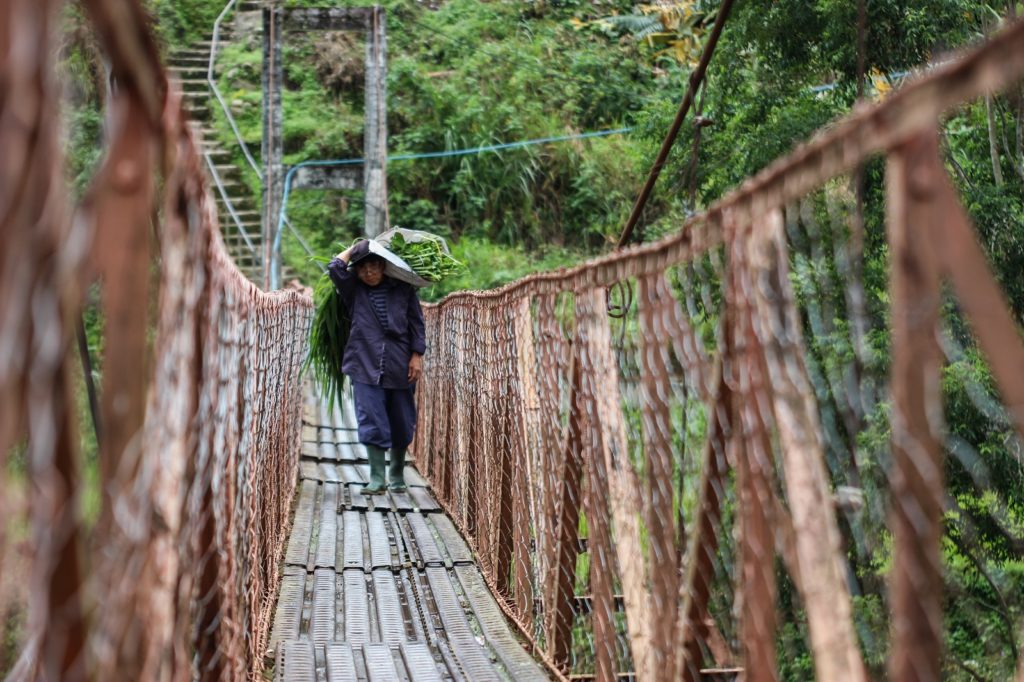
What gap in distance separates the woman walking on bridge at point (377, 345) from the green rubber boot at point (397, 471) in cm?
17

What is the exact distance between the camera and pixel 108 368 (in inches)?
48.8

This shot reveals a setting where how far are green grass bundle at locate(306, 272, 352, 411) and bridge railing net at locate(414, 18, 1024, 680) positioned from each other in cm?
170

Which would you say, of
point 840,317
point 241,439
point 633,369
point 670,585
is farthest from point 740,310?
point 840,317

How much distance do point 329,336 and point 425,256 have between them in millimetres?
926

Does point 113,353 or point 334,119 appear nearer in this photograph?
point 113,353

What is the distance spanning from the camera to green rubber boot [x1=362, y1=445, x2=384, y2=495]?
7.17 meters

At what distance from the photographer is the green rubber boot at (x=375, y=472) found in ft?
23.5

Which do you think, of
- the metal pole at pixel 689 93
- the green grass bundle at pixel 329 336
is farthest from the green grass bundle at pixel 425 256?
the metal pole at pixel 689 93

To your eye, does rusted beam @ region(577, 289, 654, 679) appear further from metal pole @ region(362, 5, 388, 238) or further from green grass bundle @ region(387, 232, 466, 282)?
metal pole @ region(362, 5, 388, 238)

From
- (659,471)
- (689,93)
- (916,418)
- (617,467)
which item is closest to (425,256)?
(689,93)

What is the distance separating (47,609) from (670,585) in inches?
62.3

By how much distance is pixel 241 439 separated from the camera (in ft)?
9.90

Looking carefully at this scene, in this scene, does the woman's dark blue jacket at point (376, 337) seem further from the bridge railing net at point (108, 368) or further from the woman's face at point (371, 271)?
the bridge railing net at point (108, 368)

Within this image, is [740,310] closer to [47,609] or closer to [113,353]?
[113,353]
